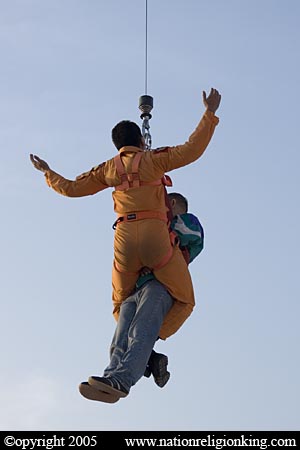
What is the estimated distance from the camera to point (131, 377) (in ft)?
29.6

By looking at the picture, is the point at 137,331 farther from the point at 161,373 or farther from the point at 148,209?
the point at 148,209

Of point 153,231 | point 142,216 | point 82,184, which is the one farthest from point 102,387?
point 82,184

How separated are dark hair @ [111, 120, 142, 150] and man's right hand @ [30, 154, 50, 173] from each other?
923 millimetres

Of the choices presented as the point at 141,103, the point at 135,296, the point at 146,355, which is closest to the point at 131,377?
the point at 146,355

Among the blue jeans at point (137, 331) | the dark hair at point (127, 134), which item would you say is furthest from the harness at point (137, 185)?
the blue jeans at point (137, 331)

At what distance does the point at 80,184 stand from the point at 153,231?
984mm

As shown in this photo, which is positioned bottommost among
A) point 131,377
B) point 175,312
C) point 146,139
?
point 131,377

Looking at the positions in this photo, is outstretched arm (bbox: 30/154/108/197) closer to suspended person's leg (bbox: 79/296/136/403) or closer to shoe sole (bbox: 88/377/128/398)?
suspended person's leg (bbox: 79/296/136/403)

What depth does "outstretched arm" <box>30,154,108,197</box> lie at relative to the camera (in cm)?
1002

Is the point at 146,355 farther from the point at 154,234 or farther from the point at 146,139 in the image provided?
the point at 146,139

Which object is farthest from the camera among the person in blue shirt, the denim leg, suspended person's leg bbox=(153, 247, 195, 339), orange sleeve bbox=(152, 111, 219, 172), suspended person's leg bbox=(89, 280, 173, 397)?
the person in blue shirt

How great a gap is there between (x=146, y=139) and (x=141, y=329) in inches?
72.0

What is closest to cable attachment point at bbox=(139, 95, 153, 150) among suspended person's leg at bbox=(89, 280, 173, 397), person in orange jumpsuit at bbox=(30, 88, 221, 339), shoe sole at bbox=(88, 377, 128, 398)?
person in orange jumpsuit at bbox=(30, 88, 221, 339)

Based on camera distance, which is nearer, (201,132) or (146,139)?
(201,132)
